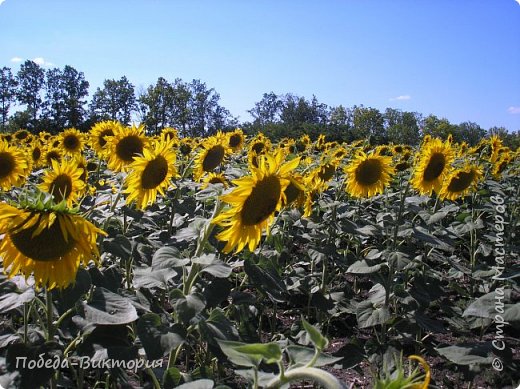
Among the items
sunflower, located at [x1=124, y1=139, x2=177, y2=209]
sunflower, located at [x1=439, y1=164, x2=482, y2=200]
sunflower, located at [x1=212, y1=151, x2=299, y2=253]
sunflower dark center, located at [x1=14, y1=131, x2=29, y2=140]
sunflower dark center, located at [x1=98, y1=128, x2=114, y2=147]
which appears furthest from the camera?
sunflower dark center, located at [x1=14, y1=131, x2=29, y2=140]

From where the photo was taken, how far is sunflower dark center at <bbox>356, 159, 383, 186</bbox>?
374 centimetres

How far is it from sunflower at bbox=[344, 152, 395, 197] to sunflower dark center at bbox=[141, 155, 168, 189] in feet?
4.99

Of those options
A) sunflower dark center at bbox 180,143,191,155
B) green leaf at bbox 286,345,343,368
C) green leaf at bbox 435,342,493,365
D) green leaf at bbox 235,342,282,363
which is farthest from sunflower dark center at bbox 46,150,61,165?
green leaf at bbox 235,342,282,363

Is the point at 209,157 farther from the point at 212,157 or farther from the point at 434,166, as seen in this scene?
the point at 434,166

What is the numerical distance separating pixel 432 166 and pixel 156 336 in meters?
2.81

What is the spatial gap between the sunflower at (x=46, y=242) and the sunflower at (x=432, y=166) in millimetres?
2704

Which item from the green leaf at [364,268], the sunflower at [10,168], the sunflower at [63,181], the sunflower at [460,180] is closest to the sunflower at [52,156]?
the sunflower at [10,168]

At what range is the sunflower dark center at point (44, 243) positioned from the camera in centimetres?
162

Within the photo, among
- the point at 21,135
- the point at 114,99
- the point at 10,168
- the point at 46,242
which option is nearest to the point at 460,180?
the point at 46,242

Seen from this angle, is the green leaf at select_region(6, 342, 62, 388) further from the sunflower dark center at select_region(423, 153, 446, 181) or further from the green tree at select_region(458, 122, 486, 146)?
the green tree at select_region(458, 122, 486, 146)

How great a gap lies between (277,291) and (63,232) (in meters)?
0.90

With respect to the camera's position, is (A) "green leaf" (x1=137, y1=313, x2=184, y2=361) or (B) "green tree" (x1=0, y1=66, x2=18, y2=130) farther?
(B) "green tree" (x1=0, y1=66, x2=18, y2=130)

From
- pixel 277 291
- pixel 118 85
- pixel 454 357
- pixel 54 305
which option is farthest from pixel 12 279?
pixel 118 85

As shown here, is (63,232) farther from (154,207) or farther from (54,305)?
(154,207)
